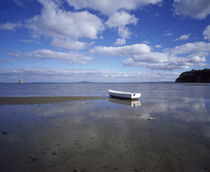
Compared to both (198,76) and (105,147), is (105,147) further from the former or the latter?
(198,76)

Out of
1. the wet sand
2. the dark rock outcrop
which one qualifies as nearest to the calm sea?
the wet sand

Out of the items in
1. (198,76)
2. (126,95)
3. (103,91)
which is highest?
(198,76)

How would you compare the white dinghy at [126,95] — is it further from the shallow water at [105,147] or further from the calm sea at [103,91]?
the shallow water at [105,147]

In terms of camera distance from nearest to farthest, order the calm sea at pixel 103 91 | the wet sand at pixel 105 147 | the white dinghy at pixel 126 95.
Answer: the wet sand at pixel 105 147
the white dinghy at pixel 126 95
the calm sea at pixel 103 91

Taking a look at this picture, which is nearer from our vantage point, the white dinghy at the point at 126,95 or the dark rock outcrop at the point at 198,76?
the white dinghy at the point at 126,95

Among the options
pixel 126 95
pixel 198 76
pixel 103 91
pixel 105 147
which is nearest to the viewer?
pixel 105 147

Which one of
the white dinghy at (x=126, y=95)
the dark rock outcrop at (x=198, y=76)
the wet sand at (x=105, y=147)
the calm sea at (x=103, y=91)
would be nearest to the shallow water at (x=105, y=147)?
the wet sand at (x=105, y=147)

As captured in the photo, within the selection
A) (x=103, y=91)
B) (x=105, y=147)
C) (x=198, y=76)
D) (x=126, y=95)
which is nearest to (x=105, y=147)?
(x=105, y=147)

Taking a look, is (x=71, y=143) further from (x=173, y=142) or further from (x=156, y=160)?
(x=173, y=142)

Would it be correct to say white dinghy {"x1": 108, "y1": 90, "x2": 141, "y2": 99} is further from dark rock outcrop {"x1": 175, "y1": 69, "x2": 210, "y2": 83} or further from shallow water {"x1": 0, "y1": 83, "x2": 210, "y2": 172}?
dark rock outcrop {"x1": 175, "y1": 69, "x2": 210, "y2": 83}

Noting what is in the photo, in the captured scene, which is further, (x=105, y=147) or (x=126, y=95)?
(x=126, y=95)

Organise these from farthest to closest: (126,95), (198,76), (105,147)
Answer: (198,76)
(126,95)
(105,147)

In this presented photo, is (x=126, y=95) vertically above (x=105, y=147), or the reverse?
(x=126, y=95)

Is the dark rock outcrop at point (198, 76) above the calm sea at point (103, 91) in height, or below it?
above
